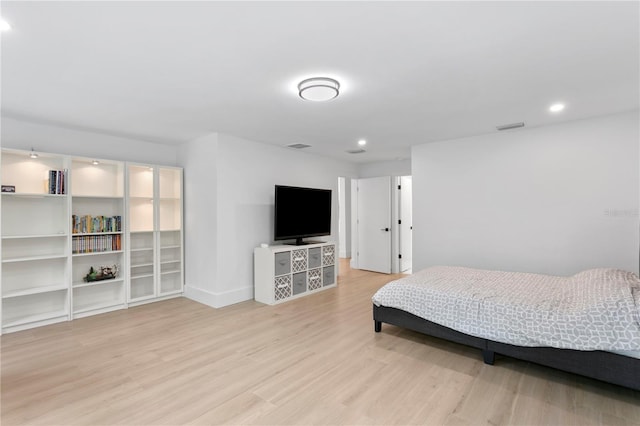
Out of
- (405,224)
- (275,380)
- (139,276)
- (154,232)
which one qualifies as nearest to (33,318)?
(139,276)

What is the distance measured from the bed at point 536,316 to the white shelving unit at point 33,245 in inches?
155

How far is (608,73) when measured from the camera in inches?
99.0

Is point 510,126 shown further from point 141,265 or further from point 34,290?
point 34,290

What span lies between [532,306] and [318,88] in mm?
2503

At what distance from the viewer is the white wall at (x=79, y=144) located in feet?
12.0

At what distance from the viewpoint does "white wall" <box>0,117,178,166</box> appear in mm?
3670

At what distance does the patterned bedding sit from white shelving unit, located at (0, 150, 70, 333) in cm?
394

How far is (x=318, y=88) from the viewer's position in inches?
102

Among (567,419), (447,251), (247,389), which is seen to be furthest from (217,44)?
(447,251)

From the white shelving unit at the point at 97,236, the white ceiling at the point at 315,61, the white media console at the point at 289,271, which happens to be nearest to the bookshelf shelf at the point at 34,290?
the white shelving unit at the point at 97,236

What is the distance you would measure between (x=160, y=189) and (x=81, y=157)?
1073 mm

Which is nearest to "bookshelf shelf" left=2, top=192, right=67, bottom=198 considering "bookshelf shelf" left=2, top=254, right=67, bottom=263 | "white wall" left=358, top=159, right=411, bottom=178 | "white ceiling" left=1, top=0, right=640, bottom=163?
→ "bookshelf shelf" left=2, top=254, right=67, bottom=263

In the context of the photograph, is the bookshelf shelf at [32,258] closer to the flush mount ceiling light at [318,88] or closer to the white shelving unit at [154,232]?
the white shelving unit at [154,232]

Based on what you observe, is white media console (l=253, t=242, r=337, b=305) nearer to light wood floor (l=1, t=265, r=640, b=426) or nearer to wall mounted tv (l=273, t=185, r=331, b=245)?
wall mounted tv (l=273, t=185, r=331, b=245)
